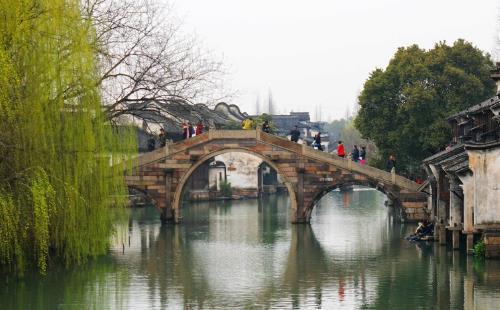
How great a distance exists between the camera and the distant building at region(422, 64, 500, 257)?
31.1 meters

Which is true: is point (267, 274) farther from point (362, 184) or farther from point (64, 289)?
point (362, 184)

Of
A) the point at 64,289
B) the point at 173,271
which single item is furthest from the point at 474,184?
the point at 64,289

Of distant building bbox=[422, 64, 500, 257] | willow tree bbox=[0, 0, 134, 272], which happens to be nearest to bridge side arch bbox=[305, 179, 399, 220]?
distant building bbox=[422, 64, 500, 257]

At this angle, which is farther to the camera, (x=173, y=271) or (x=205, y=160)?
(x=205, y=160)

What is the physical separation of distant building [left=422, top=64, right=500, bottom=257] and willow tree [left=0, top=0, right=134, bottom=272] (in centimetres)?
1127

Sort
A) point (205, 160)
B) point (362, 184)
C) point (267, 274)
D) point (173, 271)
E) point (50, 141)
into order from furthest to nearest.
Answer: point (205, 160)
point (362, 184)
point (173, 271)
point (267, 274)
point (50, 141)

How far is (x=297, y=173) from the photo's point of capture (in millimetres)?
47562

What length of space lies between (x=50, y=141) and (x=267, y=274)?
8.34m

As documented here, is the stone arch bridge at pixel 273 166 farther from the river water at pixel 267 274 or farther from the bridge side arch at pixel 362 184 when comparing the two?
the river water at pixel 267 274

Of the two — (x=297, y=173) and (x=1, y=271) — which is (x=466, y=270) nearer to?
(x=1, y=271)

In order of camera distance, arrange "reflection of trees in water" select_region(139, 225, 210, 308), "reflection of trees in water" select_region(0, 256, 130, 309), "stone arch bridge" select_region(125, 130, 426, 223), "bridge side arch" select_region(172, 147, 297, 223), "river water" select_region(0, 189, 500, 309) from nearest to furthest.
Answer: "reflection of trees in water" select_region(0, 256, 130, 309) → "river water" select_region(0, 189, 500, 309) → "reflection of trees in water" select_region(139, 225, 210, 308) → "stone arch bridge" select_region(125, 130, 426, 223) → "bridge side arch" select_region(172, 147, 297, 223)

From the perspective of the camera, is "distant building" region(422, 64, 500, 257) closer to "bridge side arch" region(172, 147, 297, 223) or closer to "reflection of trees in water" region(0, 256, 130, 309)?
"bridge side arch" region(172, 147, 297, 223)

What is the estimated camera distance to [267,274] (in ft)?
103

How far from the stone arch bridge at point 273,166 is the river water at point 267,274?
1.58 meters
